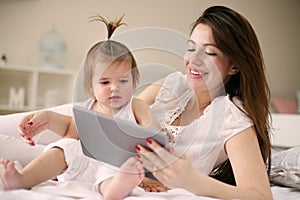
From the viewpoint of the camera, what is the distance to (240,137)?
3.72 ft

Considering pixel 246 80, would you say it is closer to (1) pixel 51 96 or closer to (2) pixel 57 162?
(2) pixel 57 162

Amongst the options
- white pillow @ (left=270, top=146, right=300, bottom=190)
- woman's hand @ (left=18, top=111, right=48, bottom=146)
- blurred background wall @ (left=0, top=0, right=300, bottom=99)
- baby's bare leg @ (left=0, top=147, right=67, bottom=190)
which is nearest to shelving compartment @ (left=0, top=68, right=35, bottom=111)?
blurred background wall @ (left=0, top=0, right=300, bottom=99)

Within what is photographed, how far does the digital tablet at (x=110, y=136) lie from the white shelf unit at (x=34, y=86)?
244cm

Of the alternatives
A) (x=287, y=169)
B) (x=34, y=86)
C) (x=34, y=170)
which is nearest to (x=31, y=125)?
(x=34, y=170)

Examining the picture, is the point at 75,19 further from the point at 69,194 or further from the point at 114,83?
the point at 69,194

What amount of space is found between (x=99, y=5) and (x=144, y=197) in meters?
2.76

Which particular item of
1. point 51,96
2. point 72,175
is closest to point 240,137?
point 72,175

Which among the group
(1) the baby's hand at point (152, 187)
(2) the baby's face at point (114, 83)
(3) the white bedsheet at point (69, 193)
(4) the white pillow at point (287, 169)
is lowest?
(4) the white pillow at point (287, 169)

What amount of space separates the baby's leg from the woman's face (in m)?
0.36

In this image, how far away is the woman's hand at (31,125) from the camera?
1078mm

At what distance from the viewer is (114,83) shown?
1050mm

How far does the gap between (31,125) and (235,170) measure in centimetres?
49

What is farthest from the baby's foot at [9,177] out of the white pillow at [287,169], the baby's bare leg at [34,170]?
the white pillow at [287,169]

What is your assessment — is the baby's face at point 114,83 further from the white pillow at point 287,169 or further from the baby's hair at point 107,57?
the white pillow at point 287,169
